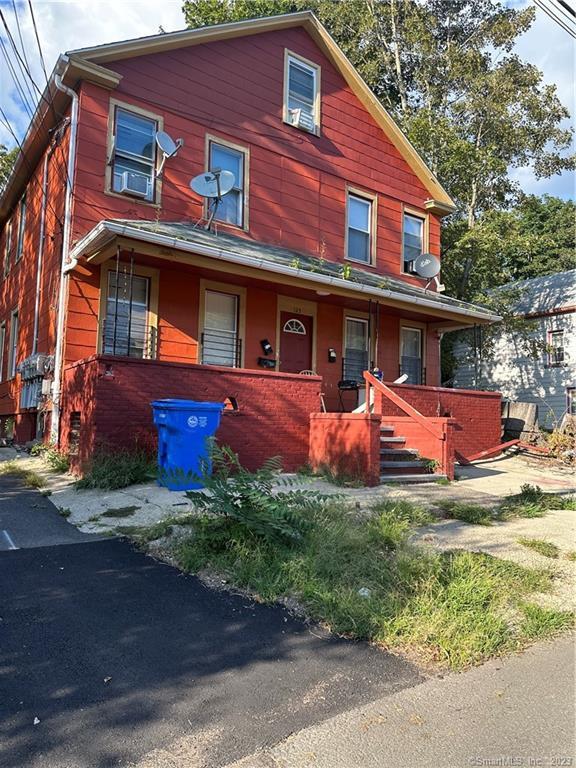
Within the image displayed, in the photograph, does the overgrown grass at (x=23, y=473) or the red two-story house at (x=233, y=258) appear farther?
the red two-story house at (x=233, y=258)

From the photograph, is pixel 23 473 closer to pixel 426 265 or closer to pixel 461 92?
pixel 426 265

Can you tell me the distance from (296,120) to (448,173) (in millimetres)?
6818

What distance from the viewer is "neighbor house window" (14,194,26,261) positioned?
1433cm

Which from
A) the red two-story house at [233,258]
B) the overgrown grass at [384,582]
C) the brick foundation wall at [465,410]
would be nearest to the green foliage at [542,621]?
the overgrown grass at [384,582]

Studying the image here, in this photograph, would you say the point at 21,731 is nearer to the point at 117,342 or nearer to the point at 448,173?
the point at 117,342

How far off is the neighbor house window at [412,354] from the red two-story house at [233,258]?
2.3 inches

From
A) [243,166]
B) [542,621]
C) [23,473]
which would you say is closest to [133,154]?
[243,166]

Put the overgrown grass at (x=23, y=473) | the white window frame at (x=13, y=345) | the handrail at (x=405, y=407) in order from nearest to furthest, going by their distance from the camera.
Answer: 1. the overgrown grass at (x=23, y=473)
2. the handrail at (x=405, y=407)
3. the white window frame at (x=13, y=345)

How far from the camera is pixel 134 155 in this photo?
10.6m

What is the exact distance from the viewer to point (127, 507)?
6293 millimetres

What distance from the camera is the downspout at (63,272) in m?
9.66

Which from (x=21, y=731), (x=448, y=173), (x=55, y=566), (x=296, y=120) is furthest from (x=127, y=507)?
(x=448, y=173)

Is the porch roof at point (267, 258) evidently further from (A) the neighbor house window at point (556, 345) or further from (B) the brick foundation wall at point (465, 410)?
(A) the neighbor house window at point (556, 345)

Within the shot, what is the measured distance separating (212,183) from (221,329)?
8.98ft
